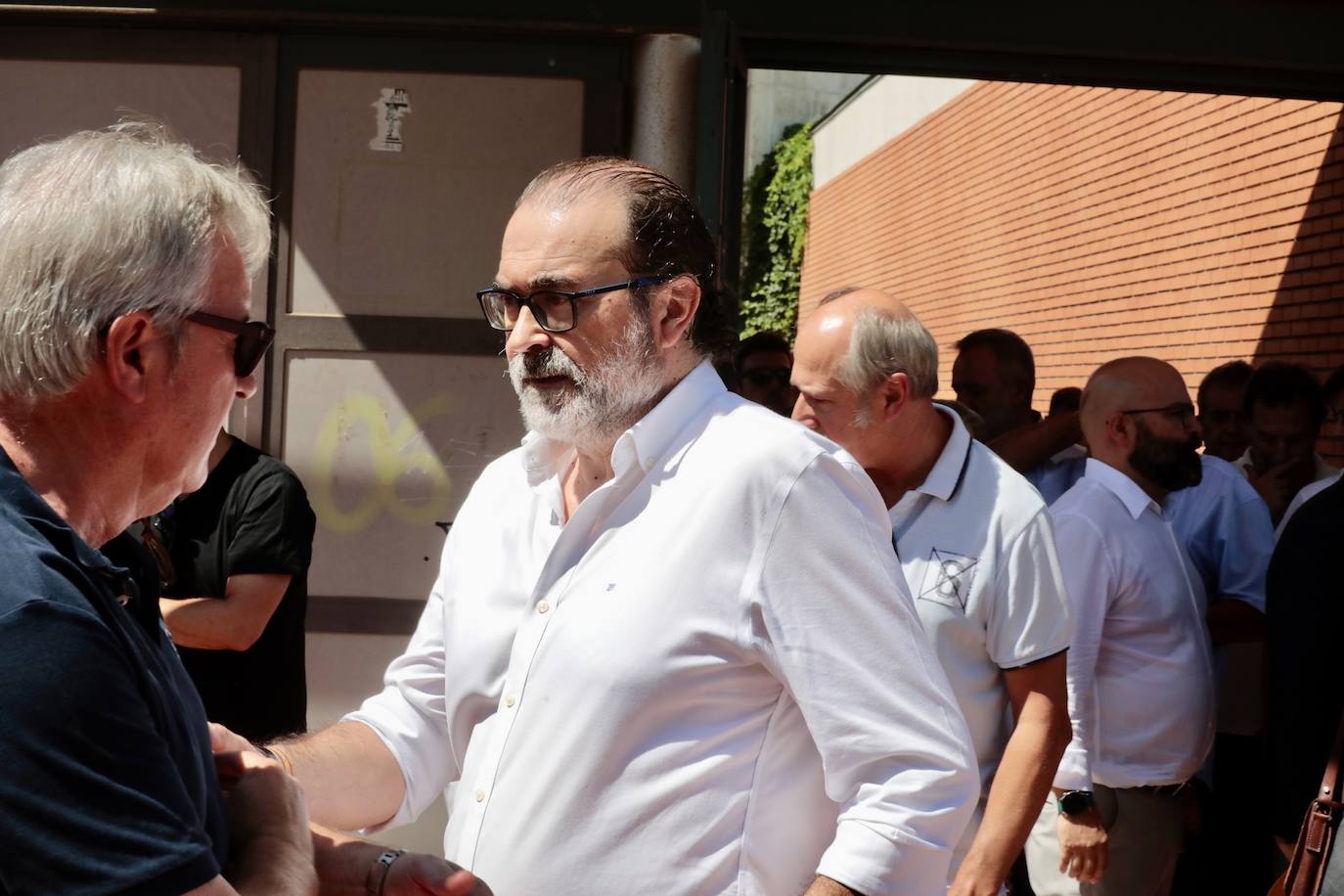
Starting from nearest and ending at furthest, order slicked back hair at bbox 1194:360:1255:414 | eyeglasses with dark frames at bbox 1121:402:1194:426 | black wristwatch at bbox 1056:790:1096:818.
→ black wristwatch at bbox 1056:790:1096:818 < eyeglasses with dark frames at bbox 1121:402:1194:426 < slicked back hair at bbox 1194:360:1255:414

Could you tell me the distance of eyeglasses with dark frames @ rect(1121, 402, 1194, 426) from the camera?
4367 millimetres

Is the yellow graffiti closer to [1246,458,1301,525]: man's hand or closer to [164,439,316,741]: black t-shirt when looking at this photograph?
[164,439,316,741]: black t-shirt

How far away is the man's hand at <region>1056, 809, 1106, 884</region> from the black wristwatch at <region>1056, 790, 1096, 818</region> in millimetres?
13

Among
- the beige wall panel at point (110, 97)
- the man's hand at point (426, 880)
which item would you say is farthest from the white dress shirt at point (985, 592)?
the beige wall panel at point (110, 97)

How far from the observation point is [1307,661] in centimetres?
328

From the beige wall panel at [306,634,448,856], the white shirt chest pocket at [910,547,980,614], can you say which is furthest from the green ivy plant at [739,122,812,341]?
the white shirt chest pocket at [910,547,980,614]

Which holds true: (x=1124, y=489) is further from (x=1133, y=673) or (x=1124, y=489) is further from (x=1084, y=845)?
(x=1084, y=845)

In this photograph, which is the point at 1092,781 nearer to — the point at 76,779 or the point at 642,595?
the point at 642,595

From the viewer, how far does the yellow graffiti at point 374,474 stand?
447 cm

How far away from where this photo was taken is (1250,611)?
4730 millimetres

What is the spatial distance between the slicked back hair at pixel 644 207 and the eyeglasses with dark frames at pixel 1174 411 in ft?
8.24

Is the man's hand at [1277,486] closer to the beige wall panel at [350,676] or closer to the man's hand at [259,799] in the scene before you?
the beige wall panel at [350,676]

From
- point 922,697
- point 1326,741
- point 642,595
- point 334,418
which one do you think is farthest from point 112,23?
point 1326,741

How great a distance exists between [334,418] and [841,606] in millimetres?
2919
